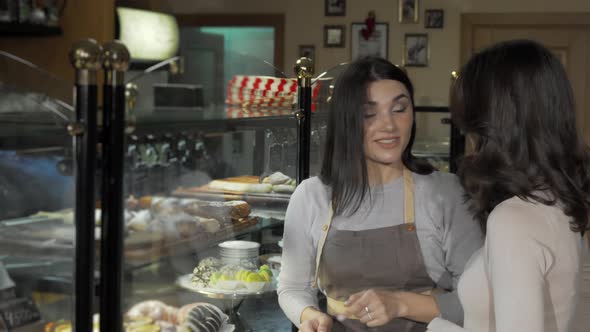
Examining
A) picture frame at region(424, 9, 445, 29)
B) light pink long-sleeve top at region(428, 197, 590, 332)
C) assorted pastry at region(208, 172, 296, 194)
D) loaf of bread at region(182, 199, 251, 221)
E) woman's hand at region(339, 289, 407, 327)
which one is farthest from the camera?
picture frame at region(424, 9, 445, 29)

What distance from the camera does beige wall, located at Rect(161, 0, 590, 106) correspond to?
Answer: 6105 millimetres

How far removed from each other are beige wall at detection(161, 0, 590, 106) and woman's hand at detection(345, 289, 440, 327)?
4.24 metres

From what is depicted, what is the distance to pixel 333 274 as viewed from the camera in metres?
2.05

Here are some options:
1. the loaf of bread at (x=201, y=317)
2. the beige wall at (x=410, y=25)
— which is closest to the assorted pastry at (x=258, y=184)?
the loaf of bread at (x=201, y=317)

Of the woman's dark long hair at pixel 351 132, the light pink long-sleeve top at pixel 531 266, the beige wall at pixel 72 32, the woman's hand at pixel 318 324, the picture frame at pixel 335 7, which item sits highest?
the picture frame at pixel 335 7

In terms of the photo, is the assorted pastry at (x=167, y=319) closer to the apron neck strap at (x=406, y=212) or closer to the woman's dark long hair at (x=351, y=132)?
the apron neck strap at (x=406, y=212)

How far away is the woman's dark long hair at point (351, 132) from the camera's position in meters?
2.02

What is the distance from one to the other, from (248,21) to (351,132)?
15.1 ft

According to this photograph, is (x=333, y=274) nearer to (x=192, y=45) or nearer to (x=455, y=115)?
(x=455, y=115)

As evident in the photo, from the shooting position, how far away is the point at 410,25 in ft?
20.3

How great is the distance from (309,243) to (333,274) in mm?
99

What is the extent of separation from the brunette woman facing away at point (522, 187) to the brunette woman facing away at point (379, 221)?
0.37 m

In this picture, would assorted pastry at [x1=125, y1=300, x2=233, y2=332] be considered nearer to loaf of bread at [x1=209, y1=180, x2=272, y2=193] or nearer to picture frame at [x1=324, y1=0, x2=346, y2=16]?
loaf of bread at [x1=209, y1=180, x2=272, y2=193]

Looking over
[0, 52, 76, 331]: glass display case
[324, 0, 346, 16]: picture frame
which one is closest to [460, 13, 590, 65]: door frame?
[324, 0, 346, 16]: picture frame
